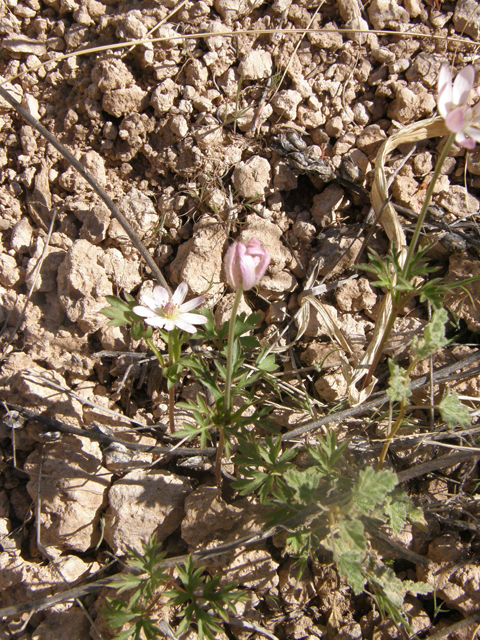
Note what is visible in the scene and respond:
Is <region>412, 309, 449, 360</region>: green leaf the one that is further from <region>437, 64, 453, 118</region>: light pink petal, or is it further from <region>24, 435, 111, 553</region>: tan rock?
<region>24, 435, 111, 553</region>: tan rock

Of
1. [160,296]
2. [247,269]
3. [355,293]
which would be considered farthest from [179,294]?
[355,293]

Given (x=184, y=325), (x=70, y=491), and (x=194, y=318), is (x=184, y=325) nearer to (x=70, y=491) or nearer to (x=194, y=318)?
(x=194, y=318)

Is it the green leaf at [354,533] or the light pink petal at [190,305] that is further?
the light pink petal at [190,305]

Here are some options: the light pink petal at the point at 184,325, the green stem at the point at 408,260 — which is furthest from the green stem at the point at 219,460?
the green stem at the point at 408,260

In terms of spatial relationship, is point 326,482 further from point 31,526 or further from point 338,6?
point 338,6

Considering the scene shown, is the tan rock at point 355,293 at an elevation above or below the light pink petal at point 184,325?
below

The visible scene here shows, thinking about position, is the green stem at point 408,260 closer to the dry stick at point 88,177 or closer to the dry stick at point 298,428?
the dry stick at point 298,428

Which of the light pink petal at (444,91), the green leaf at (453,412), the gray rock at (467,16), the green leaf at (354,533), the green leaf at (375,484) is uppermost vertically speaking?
the gray rock at (467,16)
